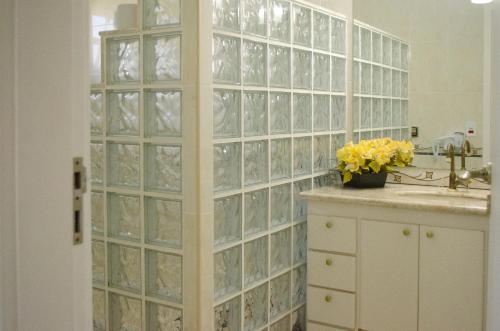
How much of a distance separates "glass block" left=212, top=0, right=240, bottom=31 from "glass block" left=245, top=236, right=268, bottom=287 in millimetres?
953

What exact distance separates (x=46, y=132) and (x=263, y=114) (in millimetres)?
1729

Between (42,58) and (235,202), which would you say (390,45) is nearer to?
(235,202)

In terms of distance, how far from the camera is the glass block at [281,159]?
9.02 feet

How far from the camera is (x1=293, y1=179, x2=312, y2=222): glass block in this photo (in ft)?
9.71

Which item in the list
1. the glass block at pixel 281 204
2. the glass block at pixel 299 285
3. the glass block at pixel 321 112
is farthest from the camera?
the glass block at pixel 321 112

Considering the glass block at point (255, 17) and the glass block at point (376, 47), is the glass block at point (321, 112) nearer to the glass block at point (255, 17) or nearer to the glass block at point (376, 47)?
the glass block at point (376, 47)

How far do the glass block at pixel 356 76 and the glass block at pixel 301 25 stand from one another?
17.8 inches

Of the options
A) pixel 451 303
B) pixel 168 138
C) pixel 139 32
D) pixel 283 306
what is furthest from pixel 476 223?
pixel 139 32

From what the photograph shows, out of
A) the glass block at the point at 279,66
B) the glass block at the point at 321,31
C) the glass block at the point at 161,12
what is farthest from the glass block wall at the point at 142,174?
the glass block at the point at 321,31

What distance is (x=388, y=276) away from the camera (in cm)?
271

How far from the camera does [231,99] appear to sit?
94.8 inches

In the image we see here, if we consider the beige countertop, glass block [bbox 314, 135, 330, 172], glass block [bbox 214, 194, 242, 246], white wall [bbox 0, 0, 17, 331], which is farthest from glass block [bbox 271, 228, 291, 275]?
white wall [bbox 0, 0, 17, 331]

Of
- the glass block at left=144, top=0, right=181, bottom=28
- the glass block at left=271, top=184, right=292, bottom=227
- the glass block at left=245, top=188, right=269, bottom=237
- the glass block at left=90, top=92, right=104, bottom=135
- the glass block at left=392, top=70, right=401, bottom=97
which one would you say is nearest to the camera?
the glass block at left=144, top=0, right=181, bottom=28

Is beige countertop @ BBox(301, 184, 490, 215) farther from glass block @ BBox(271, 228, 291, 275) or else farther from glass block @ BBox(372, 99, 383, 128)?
glass block @ BBox(372, 99, 383, 128)
